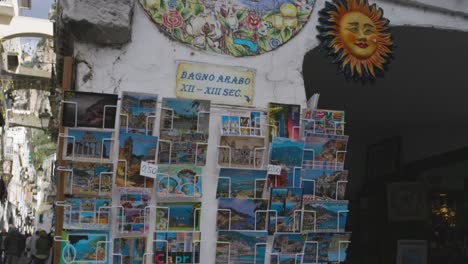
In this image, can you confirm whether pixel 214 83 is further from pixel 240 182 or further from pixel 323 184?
pixel 323 184

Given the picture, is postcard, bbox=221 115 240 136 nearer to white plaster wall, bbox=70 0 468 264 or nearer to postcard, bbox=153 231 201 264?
white plaster wall, bbox=70 0 468 264

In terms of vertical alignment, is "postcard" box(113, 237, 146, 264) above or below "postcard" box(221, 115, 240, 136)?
below

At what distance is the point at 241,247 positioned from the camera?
3992 mm

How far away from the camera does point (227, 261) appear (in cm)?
396

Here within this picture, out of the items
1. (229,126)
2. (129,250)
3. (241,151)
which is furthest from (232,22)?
(129,250)

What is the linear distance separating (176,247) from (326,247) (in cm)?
106

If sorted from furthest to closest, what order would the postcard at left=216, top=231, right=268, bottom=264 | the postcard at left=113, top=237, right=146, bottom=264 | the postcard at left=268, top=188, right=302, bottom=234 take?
the postcard at left=268, top=188, right=302, bottom=234 < the postcard at left=216, top=231, right=268, bottom=264 < the postcard at left=113, top=237, right=146, bottom=264

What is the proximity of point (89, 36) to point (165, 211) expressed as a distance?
47.2 inches

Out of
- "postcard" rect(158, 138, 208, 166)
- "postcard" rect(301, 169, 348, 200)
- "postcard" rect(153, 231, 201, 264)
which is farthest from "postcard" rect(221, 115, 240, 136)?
"postcard" rect(153, 231, 201, 264)

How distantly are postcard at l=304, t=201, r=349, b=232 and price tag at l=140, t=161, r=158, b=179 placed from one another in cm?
108

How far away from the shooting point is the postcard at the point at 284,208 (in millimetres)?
4066

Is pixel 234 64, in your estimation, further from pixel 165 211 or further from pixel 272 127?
pixel 165 211

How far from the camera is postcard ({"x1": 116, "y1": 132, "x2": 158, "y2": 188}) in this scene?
3.76 metres

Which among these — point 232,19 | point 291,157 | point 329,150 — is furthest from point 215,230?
point 232,19
